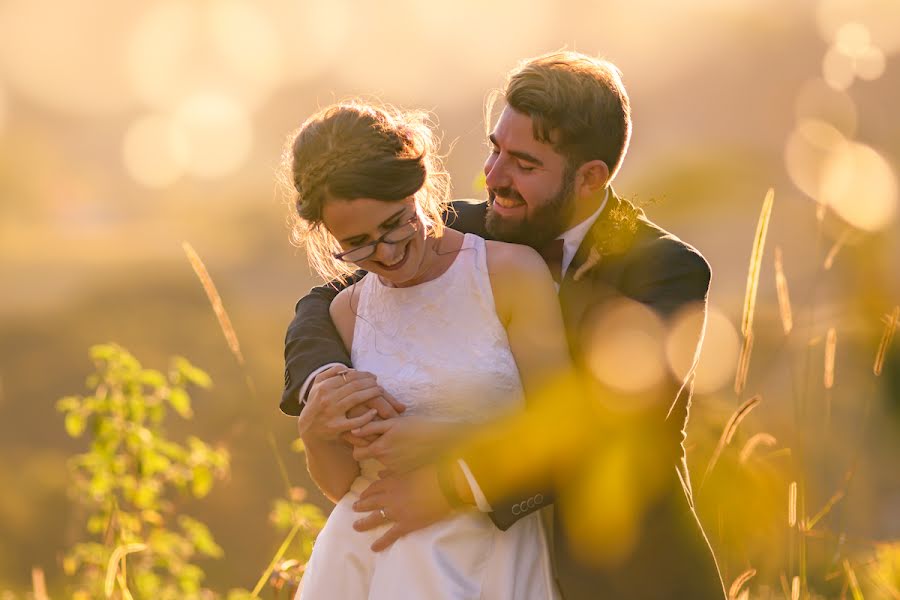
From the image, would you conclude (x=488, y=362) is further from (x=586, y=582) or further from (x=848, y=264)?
(x=848, y=264)

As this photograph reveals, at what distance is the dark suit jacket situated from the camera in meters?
2.74

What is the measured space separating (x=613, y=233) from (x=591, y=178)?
310 millimetres

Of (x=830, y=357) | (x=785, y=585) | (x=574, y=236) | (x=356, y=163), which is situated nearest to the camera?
(x=356, y=163)

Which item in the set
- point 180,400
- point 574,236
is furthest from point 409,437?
point 180,400

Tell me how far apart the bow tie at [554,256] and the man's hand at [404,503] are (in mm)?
656

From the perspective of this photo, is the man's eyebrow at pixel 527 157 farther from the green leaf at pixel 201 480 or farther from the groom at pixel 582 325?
the green leaf at pixel 201 480

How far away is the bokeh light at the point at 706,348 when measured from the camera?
278 cm

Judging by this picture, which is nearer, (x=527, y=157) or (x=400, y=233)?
(x=400, y=233)

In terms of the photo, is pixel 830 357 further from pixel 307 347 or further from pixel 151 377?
pixel 151 377

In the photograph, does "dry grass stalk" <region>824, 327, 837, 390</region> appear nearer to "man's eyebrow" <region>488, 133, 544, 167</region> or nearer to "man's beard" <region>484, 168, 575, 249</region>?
"man's beard" <region>484, 168, 575, 249</region>

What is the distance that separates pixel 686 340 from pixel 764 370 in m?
0.85

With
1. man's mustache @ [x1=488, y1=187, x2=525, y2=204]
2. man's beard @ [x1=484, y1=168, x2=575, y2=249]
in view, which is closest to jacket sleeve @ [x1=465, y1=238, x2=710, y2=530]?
man's beard @ [x1=484, y1=168, x2=575, y2=249]

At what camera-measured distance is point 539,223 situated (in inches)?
125

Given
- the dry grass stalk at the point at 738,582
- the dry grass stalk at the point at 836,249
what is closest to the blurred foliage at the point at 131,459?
the dry grass stalk at the point at 738,582
